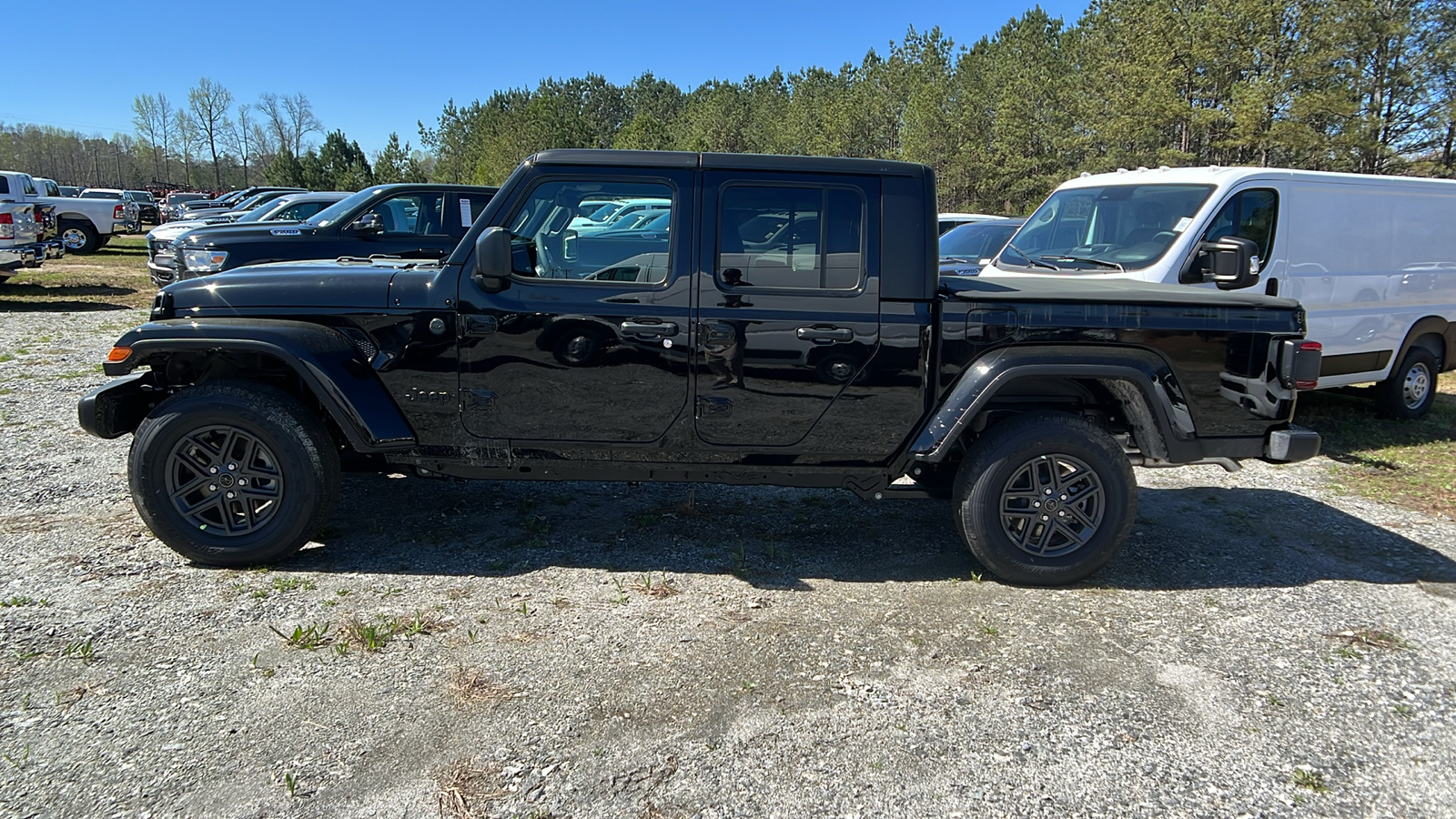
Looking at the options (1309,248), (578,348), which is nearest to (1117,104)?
(1309,248)

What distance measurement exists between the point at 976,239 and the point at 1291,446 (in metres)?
6.81

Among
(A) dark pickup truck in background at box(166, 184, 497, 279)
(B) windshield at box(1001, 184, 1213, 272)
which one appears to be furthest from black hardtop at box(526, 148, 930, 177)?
(A) dark pickup truck in background at box(166, 184, 497, 279)

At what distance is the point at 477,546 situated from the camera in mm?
4559

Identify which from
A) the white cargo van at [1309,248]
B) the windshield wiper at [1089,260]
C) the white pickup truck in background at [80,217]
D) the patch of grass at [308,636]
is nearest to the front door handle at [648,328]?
the patch of grass at [308,636]

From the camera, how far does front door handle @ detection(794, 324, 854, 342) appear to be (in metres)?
3.99

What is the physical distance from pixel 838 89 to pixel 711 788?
48.1 m

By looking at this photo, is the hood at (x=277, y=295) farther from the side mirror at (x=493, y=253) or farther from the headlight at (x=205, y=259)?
the headlight at (x=205, y=259)

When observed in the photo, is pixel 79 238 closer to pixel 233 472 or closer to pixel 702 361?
pixel 233 472

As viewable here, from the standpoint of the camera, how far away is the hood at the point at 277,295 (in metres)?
4.07

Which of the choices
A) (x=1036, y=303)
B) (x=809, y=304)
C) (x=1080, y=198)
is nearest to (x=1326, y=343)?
(x=1080, y=198)

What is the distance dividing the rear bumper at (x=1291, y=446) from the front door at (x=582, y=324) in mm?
2757

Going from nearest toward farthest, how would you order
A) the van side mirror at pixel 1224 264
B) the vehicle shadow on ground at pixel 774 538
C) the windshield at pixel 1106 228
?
1. the vehicle shadow on ground at pixel 774 538
2. the van side mirror at pixel 1224 264
3. the windshield at pixel 1106 228

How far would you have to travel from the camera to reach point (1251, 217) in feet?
21.2

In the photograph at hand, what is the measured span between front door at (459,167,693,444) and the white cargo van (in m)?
3.41
